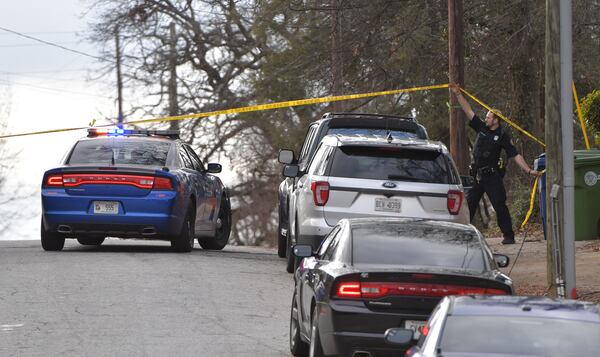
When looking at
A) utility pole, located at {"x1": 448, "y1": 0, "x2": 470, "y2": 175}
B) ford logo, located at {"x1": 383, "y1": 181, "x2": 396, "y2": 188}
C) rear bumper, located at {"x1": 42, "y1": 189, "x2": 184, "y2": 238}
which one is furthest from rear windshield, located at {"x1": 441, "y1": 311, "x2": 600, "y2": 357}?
utility pole, located at {"x1": 448, "y1": 0, "x2": 470, "y2": 175}

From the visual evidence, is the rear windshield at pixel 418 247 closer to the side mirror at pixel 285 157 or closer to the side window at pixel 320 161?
the side window at pixel 320 161

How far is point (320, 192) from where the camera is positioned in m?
15.5

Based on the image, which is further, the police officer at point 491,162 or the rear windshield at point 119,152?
the police officer at point 491,162

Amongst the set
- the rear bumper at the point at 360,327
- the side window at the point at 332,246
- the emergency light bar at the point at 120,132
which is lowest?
the rear bumper at the point at 360,327

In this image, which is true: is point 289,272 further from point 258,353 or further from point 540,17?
point 540,17

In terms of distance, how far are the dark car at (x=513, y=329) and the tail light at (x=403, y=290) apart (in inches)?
78.0

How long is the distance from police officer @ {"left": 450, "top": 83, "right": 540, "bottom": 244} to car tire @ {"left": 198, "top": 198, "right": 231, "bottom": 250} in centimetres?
407

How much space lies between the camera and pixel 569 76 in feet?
44.1

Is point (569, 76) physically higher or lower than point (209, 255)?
higher

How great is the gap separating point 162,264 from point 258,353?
20.9 ft

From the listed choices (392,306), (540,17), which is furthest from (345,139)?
(540,17)

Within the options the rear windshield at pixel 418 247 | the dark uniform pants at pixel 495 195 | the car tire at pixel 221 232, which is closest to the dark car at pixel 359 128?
the dark uniform pants at pixel 495 195

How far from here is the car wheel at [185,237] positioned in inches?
760

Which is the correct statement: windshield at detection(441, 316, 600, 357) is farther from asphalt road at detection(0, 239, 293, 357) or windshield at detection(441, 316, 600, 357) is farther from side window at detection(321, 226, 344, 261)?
asphalt road at detection(0, 239, 293, 357)
